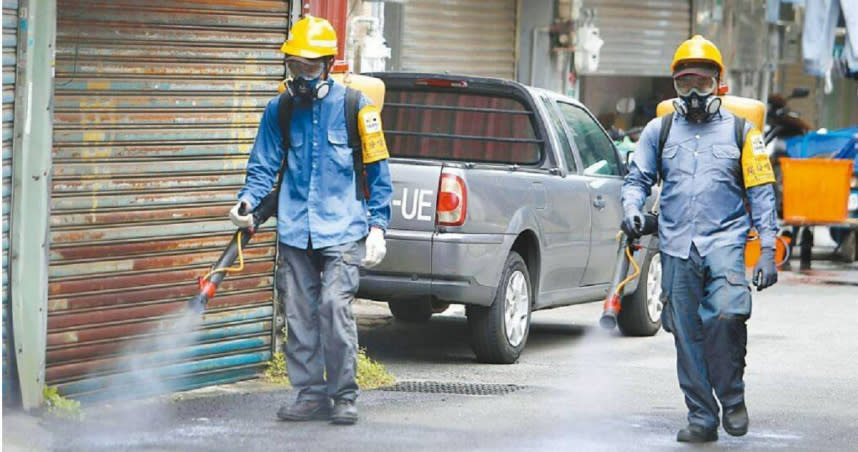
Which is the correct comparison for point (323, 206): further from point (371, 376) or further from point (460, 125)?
point (460, 125)

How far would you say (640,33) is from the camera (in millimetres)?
23734

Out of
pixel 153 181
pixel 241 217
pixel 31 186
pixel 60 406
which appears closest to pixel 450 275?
pixel 153 181

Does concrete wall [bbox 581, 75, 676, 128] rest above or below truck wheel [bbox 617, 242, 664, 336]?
above

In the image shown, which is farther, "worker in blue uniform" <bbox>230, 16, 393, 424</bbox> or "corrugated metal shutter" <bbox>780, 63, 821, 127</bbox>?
"corrugated metal shutter" <bbox>780, 63, 821, 127</bbox>

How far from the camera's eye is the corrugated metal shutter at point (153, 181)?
8203mm

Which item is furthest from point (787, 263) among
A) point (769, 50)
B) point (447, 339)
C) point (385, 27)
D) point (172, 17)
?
point (172, 17)

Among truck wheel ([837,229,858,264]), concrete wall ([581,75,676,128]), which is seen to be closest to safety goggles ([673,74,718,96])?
truck wheel ([837,229,858,264])

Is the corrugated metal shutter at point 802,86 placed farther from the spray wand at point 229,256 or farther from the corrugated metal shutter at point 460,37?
the spray wand at point 229,256

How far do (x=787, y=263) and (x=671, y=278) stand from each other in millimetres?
11578

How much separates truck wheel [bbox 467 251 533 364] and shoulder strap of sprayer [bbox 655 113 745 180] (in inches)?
101

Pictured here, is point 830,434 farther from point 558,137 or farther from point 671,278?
point 558,137

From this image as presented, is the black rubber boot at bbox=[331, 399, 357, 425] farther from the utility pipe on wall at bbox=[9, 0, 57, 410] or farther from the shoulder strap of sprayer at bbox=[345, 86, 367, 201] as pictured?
the utility pipe on wall at bbox=[9, 0, 57, 410]

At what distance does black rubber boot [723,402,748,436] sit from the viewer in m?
7.98

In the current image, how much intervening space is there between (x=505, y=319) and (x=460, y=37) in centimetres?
899
